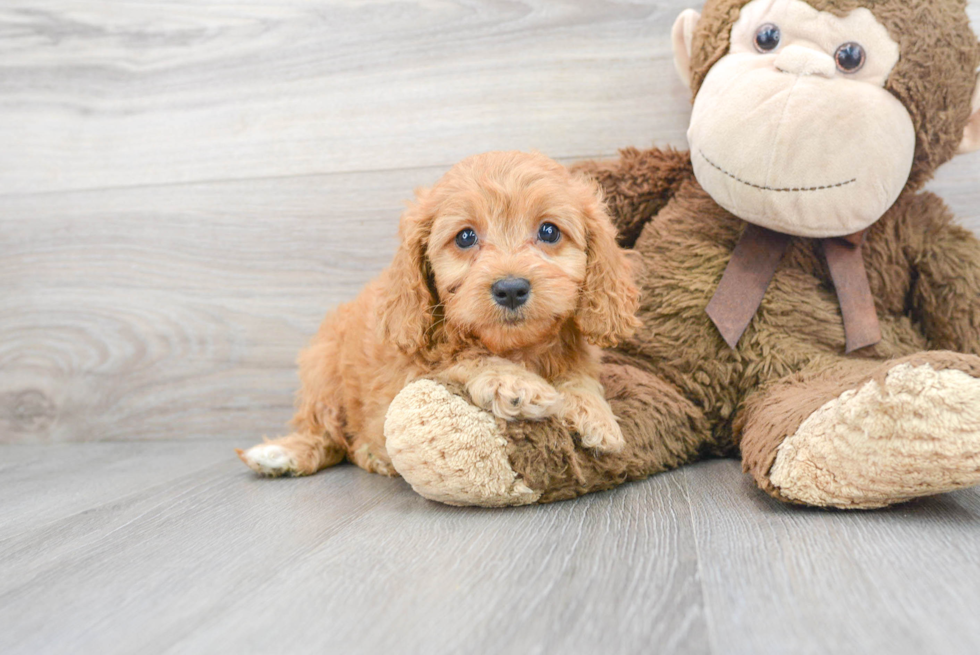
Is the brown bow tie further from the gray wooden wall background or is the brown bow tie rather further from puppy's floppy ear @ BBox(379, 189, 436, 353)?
puppy's floppy ear @ BBox(379, 189, 436, 353)

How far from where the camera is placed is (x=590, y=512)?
4.20ft

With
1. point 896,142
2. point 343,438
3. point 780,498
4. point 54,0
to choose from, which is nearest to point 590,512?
point 780,498

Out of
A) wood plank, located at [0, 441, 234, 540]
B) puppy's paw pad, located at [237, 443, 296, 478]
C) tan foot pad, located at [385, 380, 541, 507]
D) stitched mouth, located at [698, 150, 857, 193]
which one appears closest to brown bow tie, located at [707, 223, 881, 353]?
stitched mouth, located at [698, 150, 857, 193]

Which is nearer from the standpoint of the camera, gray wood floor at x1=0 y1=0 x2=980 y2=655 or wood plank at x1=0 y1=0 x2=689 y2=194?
gray wood floor at x1=0 y1=0 x2=980 y2=655

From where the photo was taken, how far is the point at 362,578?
102cm

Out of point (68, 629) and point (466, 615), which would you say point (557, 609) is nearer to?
point (466, 615)

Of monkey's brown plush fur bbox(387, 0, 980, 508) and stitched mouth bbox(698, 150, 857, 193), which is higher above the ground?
stitched mouth bbox(698, 150, 857, 193)

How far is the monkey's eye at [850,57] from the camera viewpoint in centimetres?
143

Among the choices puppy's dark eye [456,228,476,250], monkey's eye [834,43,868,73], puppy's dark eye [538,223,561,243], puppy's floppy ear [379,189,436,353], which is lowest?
puppy's floppy ear [379,189,436,353]

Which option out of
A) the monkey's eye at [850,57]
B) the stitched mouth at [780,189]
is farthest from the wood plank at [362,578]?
the monkey's eye at [850,57]

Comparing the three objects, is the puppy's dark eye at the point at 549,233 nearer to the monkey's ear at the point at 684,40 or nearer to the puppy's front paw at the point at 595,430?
the puppy's front paw at the point at 595,430

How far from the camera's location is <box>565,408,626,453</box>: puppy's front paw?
132 centimetres

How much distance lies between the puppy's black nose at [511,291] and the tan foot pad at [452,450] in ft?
0.64

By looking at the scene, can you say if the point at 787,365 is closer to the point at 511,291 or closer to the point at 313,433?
the point at 511,291
